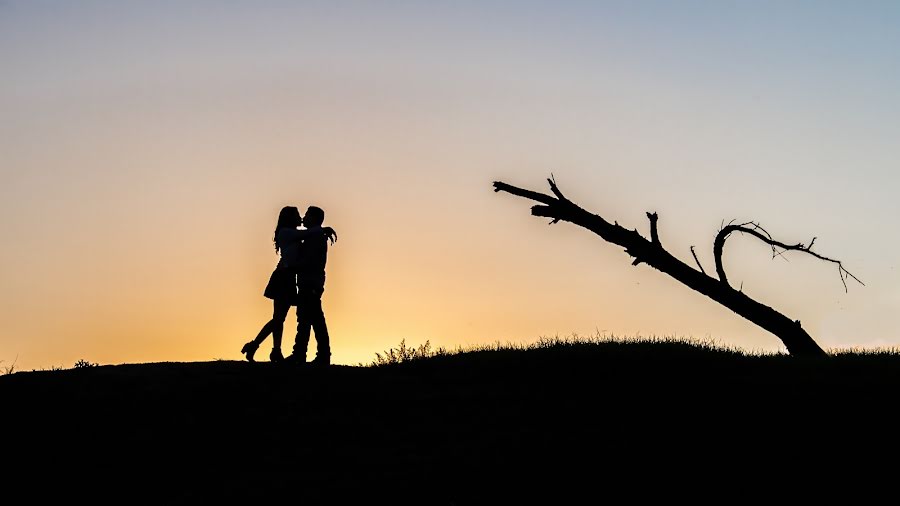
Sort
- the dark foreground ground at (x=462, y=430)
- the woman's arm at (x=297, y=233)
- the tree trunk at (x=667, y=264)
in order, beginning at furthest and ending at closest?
the tree trunk at (x=667, y=264)
the woman's arm at (x=297, y=233)
the dark foreground ground at (x=462, y=430)

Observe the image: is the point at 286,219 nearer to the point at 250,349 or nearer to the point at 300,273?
the point at 300,273

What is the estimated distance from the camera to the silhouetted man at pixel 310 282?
16.1 meters

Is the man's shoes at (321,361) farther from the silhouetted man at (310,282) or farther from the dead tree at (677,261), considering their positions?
the dead tree at (677,261)

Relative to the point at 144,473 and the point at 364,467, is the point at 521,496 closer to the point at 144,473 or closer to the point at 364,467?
the point at 364,467

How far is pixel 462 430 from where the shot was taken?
42.0 ft

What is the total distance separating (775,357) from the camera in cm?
1712

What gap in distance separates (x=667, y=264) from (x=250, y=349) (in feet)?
27.5

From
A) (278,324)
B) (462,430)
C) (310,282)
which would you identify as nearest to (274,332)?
(278,324)

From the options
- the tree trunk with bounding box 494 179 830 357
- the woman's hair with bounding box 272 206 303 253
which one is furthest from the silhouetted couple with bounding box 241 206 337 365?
the tree trunk with bounding box 494 179 830 357

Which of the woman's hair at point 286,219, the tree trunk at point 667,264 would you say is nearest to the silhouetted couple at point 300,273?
the woman's hair at point 286,219

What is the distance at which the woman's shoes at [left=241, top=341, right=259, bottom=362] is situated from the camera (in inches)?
672

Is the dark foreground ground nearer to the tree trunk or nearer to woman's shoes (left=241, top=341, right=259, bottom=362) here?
woman's shoes (left=241, top=341, right=259, bottom=362)

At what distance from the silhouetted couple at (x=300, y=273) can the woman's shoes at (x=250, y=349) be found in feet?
2.07

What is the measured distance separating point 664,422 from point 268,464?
532cm
